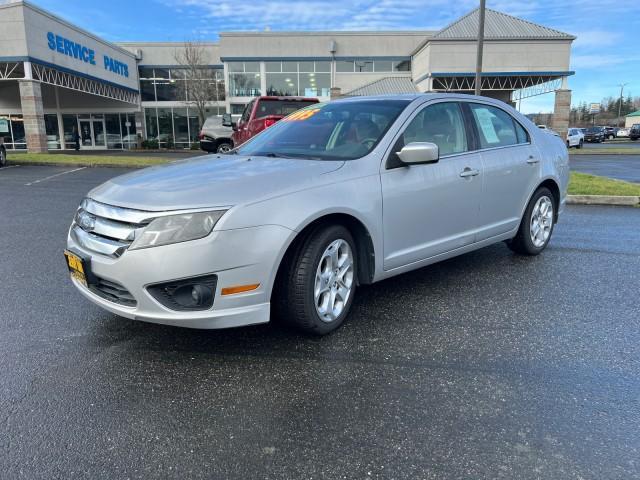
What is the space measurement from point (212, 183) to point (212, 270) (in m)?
0.60

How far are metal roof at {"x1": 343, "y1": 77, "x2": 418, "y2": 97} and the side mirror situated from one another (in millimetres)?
31433

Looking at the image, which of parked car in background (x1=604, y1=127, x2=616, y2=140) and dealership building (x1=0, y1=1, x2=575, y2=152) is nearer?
dealership building (x1=0, y1=1, x2=575, y2=152)

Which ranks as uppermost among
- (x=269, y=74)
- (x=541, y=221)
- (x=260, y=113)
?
(x=269, y=74)

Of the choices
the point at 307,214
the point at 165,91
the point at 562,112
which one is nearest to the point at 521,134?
the point at 307,214

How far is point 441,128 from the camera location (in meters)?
4.30

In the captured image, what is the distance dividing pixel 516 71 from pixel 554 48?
2.63 m

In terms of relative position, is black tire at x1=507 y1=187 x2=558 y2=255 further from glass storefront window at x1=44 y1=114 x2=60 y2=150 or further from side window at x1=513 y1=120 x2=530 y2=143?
glass storefront window at x1=44 y1=114 x2=60 y2=150

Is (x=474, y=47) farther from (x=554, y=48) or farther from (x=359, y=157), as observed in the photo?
(x=359, y=157)

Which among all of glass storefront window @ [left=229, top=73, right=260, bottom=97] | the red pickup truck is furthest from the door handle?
glass storefront window @ [left=229, top=73, right=260, bottom=97]

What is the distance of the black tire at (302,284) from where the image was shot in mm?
3146

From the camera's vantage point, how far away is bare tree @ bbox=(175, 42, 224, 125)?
3669 cm

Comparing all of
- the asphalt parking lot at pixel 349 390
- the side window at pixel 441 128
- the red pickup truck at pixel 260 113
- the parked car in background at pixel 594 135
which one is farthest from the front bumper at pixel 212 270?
the parked car in background at pixel 594 135

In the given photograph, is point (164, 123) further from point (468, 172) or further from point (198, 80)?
point (468, 172)

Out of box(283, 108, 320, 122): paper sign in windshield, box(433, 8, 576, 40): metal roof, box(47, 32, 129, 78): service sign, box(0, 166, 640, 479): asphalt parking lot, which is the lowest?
box(0, 166, 640, 479): asphalt parking lot
